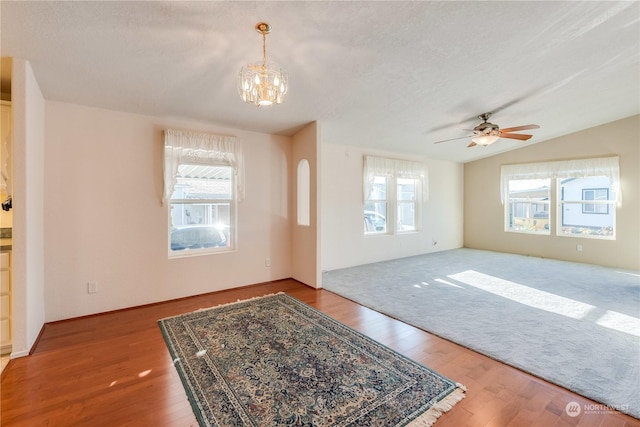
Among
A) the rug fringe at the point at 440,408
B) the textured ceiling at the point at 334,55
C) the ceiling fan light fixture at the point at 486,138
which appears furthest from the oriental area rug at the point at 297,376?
the ceiling fan light fixture at the point at 486,138

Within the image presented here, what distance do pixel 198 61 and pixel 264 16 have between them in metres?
0.85

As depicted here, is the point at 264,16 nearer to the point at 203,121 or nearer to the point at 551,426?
the point at 203,121

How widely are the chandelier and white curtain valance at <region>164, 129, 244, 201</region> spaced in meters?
1.94

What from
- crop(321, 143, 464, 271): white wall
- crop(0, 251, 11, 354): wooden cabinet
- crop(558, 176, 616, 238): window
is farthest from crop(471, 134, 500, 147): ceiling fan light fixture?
crop(0, 251, 11, 354): wooden cabinet

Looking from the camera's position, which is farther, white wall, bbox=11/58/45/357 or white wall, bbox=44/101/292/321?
white wall, bbox=44/101/292/321

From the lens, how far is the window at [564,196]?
5.58 meters

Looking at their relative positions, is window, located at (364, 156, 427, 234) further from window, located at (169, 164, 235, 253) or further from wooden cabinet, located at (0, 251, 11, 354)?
wooden cabinet, located at (0, 251, 11, 354)

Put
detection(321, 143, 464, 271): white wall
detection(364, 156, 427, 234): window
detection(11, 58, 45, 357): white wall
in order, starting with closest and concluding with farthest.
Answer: detection(11, 58, 45, 357): white wall < detection(321, 143, 464, 271): white wall < detection(364, 156, 427, 234): window

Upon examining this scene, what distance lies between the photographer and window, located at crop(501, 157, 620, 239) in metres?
5.58

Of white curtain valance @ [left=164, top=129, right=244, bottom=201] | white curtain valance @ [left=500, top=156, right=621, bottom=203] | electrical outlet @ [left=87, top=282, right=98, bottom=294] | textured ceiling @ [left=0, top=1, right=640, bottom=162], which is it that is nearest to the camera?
textured ceiling @ [left=0, top=1, right=640, bottom=162]

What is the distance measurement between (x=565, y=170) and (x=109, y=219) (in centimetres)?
834

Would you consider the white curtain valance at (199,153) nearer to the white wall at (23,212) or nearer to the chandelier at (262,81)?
the white wall at (23,212)

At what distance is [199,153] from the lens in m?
3.74

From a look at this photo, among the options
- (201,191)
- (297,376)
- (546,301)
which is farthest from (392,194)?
(297,376)
